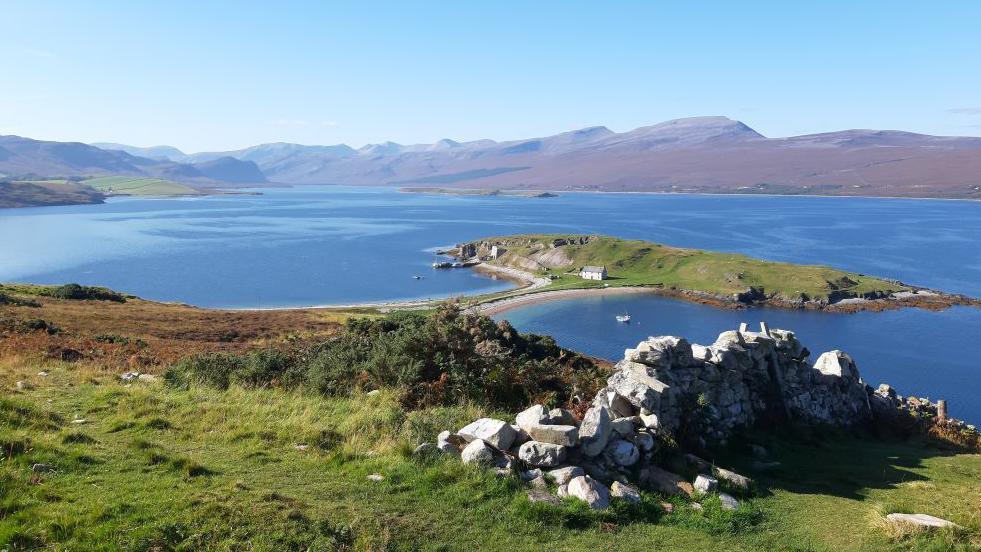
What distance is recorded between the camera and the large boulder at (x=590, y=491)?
11.6 m

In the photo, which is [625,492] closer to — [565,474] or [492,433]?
[565,474]

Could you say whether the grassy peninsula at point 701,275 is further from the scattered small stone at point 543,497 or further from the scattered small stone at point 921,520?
the scattered small stone at point 543,497

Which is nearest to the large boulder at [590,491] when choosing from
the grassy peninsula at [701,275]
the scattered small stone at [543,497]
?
the scattered small stone at [543,497]

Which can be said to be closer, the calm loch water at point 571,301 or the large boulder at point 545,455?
the large boulder at point 545,455

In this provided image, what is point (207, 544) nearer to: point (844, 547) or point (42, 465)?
point (42, 465)

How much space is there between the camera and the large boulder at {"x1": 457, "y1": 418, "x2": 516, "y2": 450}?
1309 cm

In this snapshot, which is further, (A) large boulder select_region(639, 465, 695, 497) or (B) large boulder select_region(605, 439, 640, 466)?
(B) large boulder select_region(605, 439, 640, 466)

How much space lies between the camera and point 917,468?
1803 centimetres

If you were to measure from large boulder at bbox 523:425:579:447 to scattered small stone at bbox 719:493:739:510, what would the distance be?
3.44 metres

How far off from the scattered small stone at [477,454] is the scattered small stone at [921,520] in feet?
27.2

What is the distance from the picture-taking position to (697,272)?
13850 centimetres

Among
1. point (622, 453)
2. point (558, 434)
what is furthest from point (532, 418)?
point (622, 453)

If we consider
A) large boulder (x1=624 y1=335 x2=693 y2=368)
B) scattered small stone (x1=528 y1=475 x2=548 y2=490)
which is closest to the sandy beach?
large boulder (x1=624 y1=335 x2=693 y2=368)

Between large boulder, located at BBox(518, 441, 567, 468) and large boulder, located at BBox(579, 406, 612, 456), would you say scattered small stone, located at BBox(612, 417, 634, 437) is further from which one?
large boulder, located at BBox(518, 441, 567, 468)
